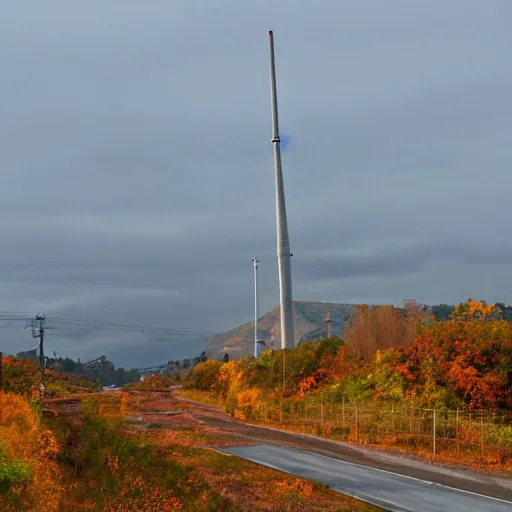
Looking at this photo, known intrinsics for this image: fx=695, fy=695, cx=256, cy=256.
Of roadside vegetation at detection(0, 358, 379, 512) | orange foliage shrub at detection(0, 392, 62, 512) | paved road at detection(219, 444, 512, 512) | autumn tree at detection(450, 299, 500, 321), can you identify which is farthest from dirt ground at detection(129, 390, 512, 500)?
autumn tree at detection(450, 299, 500, 321)

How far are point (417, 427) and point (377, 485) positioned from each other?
12046mm

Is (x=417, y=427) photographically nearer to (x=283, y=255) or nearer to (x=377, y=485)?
(x=377, y=485)

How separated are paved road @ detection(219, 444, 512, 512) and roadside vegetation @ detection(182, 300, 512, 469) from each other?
5514mm

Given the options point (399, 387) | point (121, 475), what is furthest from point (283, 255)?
point (121, 475)

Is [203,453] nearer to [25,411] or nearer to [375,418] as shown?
[25,411]

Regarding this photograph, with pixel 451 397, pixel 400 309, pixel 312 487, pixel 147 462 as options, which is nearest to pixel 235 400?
pixel 400 309

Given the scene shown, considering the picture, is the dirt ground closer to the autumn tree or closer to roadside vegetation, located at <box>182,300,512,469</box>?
roadside vegetation, located at <box>182,300,512,469</box>

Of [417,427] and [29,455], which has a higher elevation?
[29,455]

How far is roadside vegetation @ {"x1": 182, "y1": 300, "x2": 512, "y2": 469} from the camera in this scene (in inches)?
1359

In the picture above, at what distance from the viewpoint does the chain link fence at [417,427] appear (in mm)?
32000

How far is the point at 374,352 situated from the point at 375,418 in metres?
12.9

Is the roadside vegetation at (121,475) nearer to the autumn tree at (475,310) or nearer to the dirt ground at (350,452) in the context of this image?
the dirt ground at (350,452)

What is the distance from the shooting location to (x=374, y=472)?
2834 centimetres

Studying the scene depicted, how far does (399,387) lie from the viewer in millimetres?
44594
